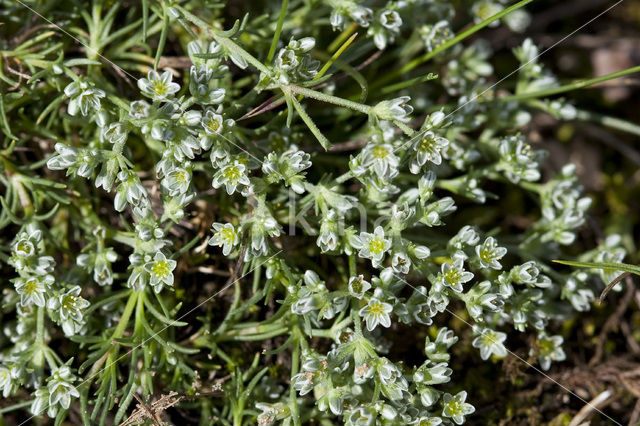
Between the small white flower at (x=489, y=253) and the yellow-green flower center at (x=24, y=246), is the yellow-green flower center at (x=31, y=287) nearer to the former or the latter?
the yellow-green flower center at (x=24, y=246)

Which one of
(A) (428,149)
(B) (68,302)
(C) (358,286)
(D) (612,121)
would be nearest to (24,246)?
(B) (68,302)

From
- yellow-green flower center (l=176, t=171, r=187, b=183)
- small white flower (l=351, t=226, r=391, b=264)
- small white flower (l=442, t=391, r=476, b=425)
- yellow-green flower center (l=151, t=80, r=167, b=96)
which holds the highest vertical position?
yellow-green flower center (l=151, t=80, r=167, b=96)

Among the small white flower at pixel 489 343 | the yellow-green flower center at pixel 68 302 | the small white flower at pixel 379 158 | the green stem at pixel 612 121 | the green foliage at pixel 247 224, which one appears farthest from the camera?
the green stem at pixel 612 121

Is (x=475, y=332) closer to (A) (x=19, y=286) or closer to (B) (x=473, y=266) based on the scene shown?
(B) (x=473, y=266)

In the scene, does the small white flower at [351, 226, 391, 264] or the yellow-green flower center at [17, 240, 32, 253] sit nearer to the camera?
the small white flower at [351, 226, 391, 264]

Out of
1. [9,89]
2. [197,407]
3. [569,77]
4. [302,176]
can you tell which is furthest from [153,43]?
[569,77]

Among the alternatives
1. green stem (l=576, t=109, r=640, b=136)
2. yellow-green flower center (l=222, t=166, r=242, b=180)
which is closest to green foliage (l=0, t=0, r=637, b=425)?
yellow-green flower center (l=222, t=166, r=242, b=180)

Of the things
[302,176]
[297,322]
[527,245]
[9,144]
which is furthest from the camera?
[527,245]

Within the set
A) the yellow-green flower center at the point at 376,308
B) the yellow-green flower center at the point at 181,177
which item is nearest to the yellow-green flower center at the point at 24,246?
the yellow-green flower center at the point at 181,177

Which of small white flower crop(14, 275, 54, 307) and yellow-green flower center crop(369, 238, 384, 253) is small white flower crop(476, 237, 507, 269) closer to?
yellow-green flower center crop(369, 238, 384, 253)

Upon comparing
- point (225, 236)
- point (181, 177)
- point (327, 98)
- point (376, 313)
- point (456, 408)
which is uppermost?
point (327, 98)

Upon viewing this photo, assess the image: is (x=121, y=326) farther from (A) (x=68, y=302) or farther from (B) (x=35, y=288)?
(B) (x=35, y=288)
